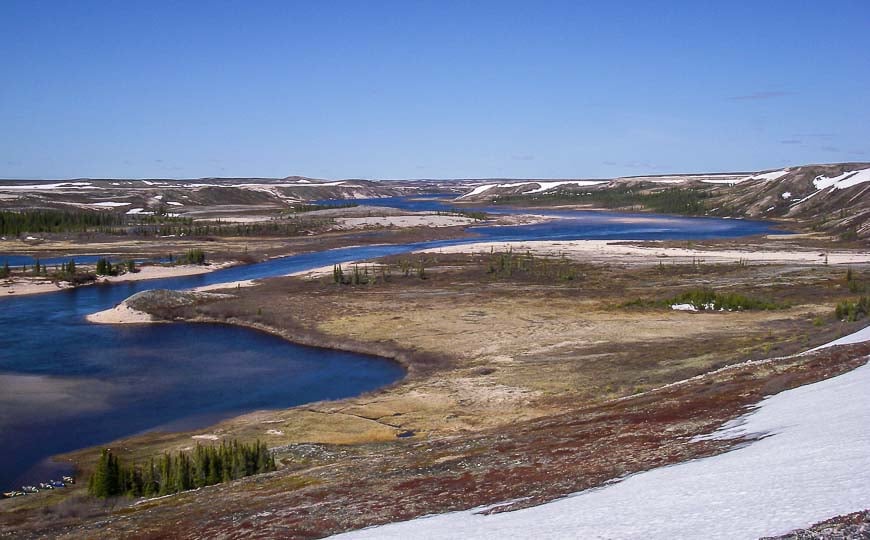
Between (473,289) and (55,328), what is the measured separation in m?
24.6

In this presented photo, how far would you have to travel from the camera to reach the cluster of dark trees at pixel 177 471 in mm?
17578

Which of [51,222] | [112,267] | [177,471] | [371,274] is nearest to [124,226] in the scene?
[51,222]

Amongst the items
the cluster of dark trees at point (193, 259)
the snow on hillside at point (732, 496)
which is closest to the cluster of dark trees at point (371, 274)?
the cluster of dark trees at point (193, 259)

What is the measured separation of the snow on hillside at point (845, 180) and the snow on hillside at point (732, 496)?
4115 inches

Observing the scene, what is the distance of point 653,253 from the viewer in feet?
226

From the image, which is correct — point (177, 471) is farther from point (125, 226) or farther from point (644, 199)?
point (644, 199)

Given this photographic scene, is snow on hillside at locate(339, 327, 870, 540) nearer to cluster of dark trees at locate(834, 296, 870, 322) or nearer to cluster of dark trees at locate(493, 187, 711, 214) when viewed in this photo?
cluster of dark trees at locate(834, 296, 870, 322)

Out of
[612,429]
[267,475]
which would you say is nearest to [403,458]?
[267,475]

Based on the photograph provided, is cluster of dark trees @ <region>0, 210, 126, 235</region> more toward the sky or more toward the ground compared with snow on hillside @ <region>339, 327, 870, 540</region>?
more toward the sky

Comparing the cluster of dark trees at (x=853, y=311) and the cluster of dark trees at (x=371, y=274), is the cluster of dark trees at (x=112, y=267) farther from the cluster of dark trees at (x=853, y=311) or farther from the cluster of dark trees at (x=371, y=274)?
the cluster of dark trees at (x=853, y=311)

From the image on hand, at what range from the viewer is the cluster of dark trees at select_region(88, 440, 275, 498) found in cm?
1758

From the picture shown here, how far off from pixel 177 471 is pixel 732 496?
12870mm

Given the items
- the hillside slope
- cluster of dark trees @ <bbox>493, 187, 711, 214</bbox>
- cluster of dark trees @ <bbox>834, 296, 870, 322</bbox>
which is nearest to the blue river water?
cluster of dark trees @ <bbox>834, 296, 870, 322</bbox>

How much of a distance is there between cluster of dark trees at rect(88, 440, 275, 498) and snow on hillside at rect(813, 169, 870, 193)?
105549 mm
